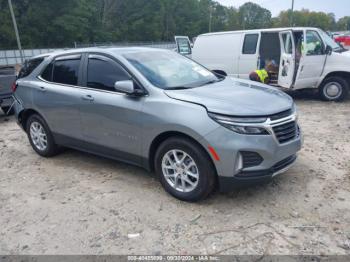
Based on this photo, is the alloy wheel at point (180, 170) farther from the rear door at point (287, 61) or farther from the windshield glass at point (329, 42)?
the windshield glass at point (329, 42)

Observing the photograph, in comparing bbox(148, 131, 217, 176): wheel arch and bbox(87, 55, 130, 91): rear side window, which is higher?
bbox(87, 55, 130, 91): rear side window

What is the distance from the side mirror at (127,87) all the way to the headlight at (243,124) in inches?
42.2

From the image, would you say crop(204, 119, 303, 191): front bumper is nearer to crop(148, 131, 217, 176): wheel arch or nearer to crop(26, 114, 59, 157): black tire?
crop(148, 131, 217, 176): wheel arch

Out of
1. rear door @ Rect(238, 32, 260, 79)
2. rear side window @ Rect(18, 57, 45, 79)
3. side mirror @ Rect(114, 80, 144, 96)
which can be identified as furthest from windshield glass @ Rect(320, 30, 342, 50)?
rear side window @ Rect(18, 57, 45, 79)

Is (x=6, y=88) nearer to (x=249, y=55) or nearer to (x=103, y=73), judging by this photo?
(x=103, y=73)

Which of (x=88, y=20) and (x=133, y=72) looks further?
(x=88, y=20)

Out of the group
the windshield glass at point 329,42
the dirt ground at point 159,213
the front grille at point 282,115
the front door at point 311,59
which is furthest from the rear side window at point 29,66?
the windshield glass at point 329,42

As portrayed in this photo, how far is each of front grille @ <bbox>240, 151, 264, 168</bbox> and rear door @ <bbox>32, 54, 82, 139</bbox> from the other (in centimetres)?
242

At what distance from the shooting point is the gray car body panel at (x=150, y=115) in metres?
3.41

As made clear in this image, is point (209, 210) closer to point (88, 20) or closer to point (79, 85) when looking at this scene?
point (79, 85)

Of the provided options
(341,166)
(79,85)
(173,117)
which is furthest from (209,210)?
(79,85)

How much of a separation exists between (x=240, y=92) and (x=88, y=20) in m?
51.8

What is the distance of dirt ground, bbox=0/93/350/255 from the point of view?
3105 mm

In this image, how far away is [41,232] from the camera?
3.42m
